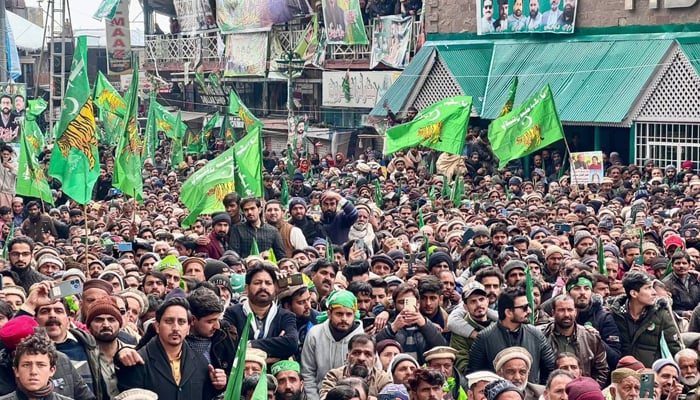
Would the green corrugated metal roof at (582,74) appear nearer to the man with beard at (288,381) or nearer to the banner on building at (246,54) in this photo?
the banner on building at (246,54)

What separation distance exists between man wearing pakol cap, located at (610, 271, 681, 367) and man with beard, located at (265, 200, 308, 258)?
4.18m

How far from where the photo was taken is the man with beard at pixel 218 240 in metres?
14.0

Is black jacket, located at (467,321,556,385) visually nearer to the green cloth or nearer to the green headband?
the green cloth

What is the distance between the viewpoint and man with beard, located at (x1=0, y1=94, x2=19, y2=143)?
35500 mm

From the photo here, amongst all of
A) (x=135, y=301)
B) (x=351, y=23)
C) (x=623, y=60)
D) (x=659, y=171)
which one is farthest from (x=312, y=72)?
(x=135, y=301)

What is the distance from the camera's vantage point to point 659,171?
24.3 m

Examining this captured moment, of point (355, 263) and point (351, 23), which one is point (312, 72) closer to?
point (351, 23)

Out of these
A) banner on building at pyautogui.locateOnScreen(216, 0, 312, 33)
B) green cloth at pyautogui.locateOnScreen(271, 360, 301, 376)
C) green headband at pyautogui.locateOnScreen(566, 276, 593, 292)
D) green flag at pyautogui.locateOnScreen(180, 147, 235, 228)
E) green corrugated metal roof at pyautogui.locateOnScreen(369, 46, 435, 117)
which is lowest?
green cloth at pyautogui.locateOnScreen(271, 360, 301, 376)

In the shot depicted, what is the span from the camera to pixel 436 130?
76.1 feet

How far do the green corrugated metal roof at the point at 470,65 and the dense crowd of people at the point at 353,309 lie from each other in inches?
678

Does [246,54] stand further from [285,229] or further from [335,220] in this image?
[285,229]

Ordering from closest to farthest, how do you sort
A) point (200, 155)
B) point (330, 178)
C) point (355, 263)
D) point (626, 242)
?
1. point (355, 263)
2. point (626, 242)
3. point (330, 178)
4. point (200, 155)

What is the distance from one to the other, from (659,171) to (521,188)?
7.45 feet

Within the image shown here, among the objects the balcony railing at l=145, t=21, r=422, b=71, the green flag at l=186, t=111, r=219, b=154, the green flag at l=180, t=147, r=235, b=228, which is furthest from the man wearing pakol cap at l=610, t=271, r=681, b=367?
the balcony railing at l=145, t=21, r=422, b=71
